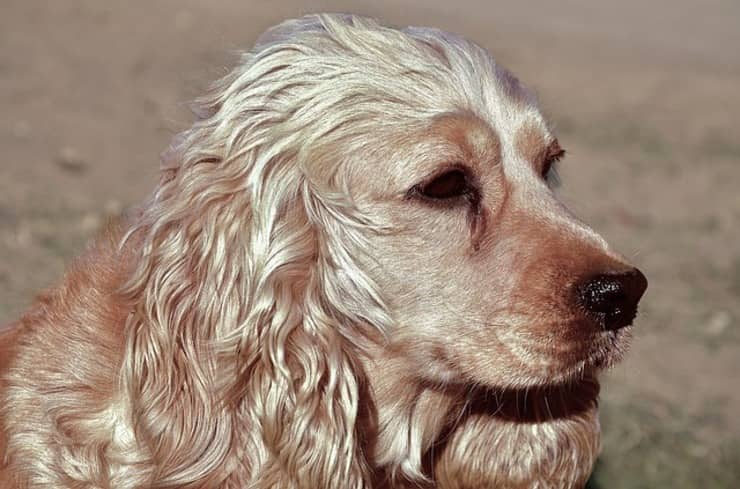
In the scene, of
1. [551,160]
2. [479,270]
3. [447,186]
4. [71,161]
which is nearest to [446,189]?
[447,186]

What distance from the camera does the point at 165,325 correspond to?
3703 millimetres

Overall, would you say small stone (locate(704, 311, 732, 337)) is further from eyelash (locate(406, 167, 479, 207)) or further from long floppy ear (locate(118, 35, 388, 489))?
long floppy ear (locate(118, 35, 388, 489))

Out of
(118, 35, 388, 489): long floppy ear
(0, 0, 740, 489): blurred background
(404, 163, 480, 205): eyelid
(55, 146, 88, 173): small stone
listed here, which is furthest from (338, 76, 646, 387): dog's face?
(55, 146, 88, 173): small stone

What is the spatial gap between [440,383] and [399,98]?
88 centimetres

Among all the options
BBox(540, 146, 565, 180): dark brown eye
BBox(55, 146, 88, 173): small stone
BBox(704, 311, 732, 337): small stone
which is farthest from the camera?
BBox(55, 146, 88, 173): small stone

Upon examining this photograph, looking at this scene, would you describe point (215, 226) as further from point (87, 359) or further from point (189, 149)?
point (87, 359)

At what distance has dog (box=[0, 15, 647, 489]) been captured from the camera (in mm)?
3725

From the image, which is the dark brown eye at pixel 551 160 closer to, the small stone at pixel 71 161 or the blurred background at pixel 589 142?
the blurred background at pixel 589 142

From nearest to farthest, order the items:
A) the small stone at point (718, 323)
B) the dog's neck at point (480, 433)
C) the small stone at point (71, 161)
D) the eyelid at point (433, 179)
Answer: the eyelid at point (433, 179)
the dog's neck at point (480, 433)
the small stone at point (718, 323)
the small stone at point (71, 161)

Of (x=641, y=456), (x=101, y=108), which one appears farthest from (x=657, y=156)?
(x=641, y=456)

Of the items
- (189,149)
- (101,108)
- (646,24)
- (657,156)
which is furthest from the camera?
(646,24)

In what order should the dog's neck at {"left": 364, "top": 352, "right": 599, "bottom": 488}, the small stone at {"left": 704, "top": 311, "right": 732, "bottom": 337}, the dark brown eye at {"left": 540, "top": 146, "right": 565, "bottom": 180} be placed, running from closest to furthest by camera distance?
the dog's neck at {"left": 364, "top": 352, "right": 599, "bottom": 488}
the dark brown eye at {"left": 540, "top": 146, "right": 565, "bottom": 180}
the small stone at {"left": 704, "top": 311, "right": 732, "bottom": 337}

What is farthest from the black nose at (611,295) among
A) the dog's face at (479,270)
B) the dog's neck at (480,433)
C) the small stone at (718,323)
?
the small stone at (718,323)

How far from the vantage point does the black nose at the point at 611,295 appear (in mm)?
3711
